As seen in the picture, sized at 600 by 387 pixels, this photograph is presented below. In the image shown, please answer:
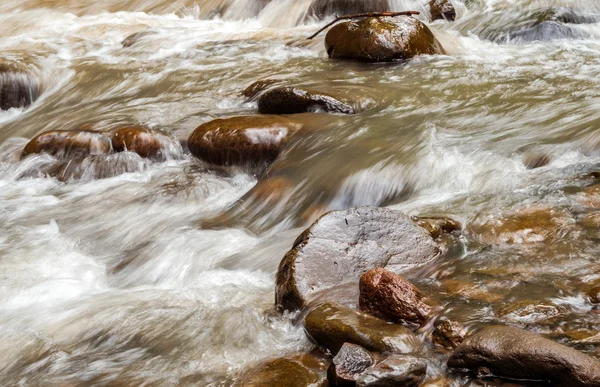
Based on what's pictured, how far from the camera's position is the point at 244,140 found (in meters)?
6.70

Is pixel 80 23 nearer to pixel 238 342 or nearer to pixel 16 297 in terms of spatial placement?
pixel 16 297

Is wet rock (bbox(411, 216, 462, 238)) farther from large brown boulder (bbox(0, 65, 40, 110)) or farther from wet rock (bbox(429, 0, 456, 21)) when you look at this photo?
wet rock (bbox(429, 0, 456, 21))

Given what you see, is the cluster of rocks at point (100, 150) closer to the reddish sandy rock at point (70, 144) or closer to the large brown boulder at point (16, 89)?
the reddish sandy rock at point (70, 144)

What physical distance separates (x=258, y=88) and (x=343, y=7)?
3886 millimetres

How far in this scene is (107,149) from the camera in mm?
7547

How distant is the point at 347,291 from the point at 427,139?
9.59 feet

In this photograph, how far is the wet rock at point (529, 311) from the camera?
3451 millimetres

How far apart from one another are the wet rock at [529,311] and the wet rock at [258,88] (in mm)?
5310

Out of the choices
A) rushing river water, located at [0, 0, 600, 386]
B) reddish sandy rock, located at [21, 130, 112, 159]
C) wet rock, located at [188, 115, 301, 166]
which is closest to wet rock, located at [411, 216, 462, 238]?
rushing river water, located at [0, 0, 600, 386]

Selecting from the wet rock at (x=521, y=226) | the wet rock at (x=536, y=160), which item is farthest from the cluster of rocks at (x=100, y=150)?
the wet rock at (x=521, y=226)

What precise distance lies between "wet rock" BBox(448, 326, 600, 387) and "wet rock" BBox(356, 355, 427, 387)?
18 cm

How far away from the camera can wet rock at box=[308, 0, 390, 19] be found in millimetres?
11391

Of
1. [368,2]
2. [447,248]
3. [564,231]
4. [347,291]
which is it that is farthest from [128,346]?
[368,2]

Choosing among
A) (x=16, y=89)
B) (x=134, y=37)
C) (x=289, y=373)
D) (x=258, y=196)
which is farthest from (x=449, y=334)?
(x=134, y=37)
